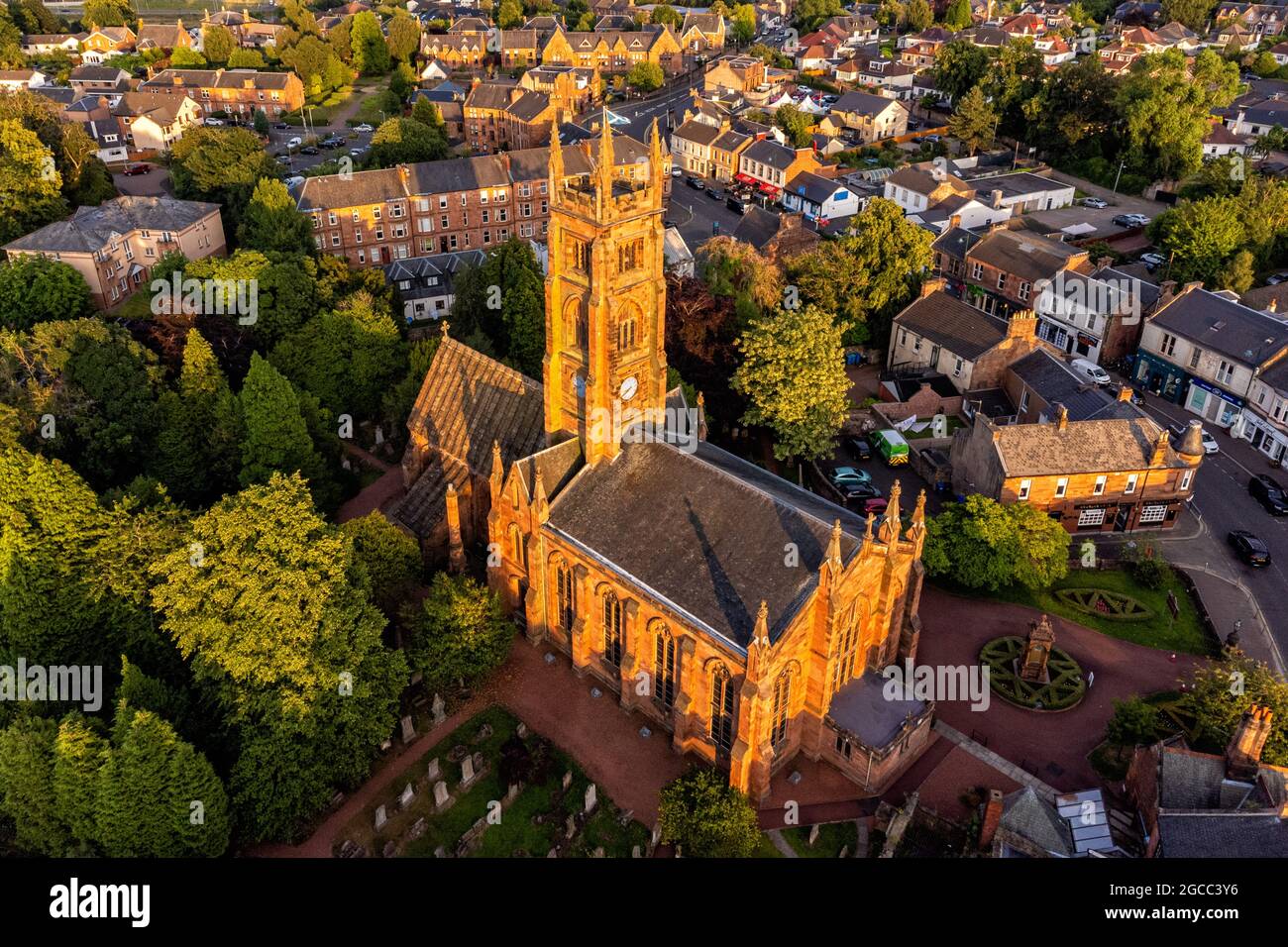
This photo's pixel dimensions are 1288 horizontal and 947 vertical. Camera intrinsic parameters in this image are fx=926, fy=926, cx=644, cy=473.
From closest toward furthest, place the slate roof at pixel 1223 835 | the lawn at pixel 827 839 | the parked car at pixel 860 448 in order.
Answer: the slate roof at pixel 1223 835, the lawn at pixel 827 839, the parked car at pixel 860 448

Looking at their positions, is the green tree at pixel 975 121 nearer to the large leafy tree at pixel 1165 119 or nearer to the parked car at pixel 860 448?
the large leafy tree at pixel 1165 119

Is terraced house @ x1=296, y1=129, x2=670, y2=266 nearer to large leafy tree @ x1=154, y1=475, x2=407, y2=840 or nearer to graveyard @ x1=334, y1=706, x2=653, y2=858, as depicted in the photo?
large leafy tree @ x1=154, y1=475, x2=407, y2=840

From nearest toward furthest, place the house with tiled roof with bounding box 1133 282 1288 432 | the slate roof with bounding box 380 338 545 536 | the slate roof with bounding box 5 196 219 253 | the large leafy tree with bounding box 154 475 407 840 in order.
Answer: the large leafy tree with bounding box 154 475 407 840, the slate roof with bounding box 380 338 545 536, the house with tiled roof with bounding box 1133 282 1288 432, the slate roof with bounding box 5 196 219 253

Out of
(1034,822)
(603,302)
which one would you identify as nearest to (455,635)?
(603,302)

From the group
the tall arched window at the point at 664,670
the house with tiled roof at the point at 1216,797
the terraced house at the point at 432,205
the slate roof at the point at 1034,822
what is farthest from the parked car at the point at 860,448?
the terraced house at the point at 432,205

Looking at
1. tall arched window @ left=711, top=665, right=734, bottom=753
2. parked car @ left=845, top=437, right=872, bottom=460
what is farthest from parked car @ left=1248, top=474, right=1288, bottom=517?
tall arched window @ left=711, top=665, right=734, bottom=753
